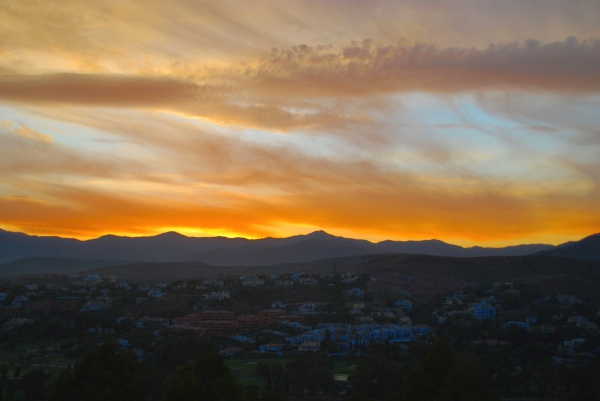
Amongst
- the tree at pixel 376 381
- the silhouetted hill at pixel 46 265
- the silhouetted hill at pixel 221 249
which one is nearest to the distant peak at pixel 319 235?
the silhouetted hill at pixel 221 249

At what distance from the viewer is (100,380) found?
1725cm

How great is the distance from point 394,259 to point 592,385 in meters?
55.2

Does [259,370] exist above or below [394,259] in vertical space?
below

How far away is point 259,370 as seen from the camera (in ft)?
90.9

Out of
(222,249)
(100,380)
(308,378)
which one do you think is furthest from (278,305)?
(222,249)

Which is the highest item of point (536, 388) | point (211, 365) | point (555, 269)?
point (555, 269)

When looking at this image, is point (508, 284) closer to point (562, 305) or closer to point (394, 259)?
point (562, 305)

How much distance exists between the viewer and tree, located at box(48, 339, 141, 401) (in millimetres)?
16906

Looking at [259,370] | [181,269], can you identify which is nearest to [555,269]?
[259,370]

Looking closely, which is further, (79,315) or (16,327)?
(79,315)

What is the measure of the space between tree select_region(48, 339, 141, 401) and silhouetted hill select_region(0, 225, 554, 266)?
123 m

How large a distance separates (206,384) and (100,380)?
10.4 feet

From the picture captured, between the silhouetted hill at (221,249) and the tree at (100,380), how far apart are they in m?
123

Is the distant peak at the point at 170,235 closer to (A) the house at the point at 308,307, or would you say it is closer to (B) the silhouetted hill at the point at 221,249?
(B) the silhouetted hill at the point at 221,249
